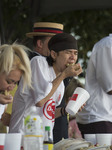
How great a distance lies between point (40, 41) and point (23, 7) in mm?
3632

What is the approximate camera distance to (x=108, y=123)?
3.63 metres

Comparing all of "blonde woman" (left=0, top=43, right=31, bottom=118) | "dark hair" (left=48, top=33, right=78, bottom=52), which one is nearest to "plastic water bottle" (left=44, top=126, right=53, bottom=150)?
"blonde woman" (left=0, top=43, right=31, bottom=118)

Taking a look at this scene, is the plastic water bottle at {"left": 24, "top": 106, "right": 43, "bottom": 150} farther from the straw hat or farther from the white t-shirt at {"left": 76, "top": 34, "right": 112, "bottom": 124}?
the straw hat

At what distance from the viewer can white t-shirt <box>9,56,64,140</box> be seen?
311cm

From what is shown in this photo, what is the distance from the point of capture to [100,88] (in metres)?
3.75

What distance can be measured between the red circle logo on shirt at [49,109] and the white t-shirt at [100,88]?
0.53m

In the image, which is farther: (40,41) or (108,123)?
(40,41)

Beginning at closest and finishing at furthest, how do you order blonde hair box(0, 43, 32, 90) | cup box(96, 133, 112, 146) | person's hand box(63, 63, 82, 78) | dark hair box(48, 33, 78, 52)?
blonde hair box(0, 43, 32, 90), cup box(96, 133, 112, 146), person's hand box(63, 63, 82, 78), dark hair box(48, 33, 78, 52)

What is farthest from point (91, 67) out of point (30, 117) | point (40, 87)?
point (30, 117)

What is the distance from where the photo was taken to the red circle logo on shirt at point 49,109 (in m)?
3.23

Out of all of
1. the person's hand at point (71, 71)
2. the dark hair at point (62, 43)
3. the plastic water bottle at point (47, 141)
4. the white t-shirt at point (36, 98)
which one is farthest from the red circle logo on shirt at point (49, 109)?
the plastic water bottle at point (47, 141)

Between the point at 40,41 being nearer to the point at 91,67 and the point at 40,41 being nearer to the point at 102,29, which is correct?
the point at 91,67

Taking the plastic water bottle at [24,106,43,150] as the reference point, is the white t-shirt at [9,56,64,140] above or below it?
above

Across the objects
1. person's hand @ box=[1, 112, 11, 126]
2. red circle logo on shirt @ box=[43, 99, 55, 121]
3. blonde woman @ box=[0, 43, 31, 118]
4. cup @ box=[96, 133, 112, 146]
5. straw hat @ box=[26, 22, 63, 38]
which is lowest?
cup @ box=[96, 133, 112, 146]
